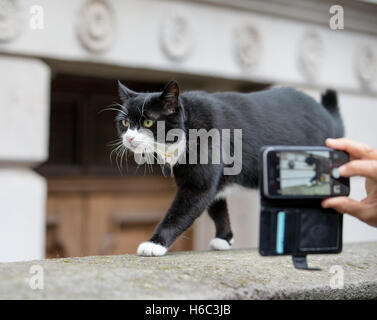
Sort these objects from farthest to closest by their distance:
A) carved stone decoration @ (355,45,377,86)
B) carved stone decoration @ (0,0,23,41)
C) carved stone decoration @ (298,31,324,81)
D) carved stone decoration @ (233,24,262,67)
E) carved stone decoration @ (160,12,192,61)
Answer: carved stone decoration @ (355,45,377,86) → carved stone decoration @ (298,31,324,81) → carved stone decoration @ (233,24,262,67) → carved stone decoration @ (160,12,192,61) → carved stone decoration @ (0,0,23,41)

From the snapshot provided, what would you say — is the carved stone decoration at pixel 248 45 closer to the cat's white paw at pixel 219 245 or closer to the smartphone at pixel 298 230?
the cat's white paw at pixel 219 245

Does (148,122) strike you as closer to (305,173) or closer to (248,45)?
(305,173)

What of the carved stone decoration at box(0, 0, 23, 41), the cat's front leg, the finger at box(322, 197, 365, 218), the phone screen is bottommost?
the cat's front leg

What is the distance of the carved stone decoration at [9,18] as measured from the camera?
1.35 meters

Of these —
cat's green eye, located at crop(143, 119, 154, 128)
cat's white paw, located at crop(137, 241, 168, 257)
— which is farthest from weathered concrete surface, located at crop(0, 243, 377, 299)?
cat's green eye, located at crop(143, 119, 154, 128)

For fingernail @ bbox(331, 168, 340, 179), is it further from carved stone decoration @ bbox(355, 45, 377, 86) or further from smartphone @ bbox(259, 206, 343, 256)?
carved stone decoration @ bbox(355, 45, 377, 86)

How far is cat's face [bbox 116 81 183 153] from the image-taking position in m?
0.83

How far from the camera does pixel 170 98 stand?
0.82 meters

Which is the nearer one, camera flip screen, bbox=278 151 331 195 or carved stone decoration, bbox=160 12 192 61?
camera flip screen, bbox=278 151 331 195

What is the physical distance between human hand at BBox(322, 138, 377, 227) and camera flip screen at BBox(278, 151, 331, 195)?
0.7 inches

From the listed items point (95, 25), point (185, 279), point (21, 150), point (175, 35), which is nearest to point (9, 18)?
point (95, 25)

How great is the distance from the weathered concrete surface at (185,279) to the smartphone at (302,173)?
140mm
